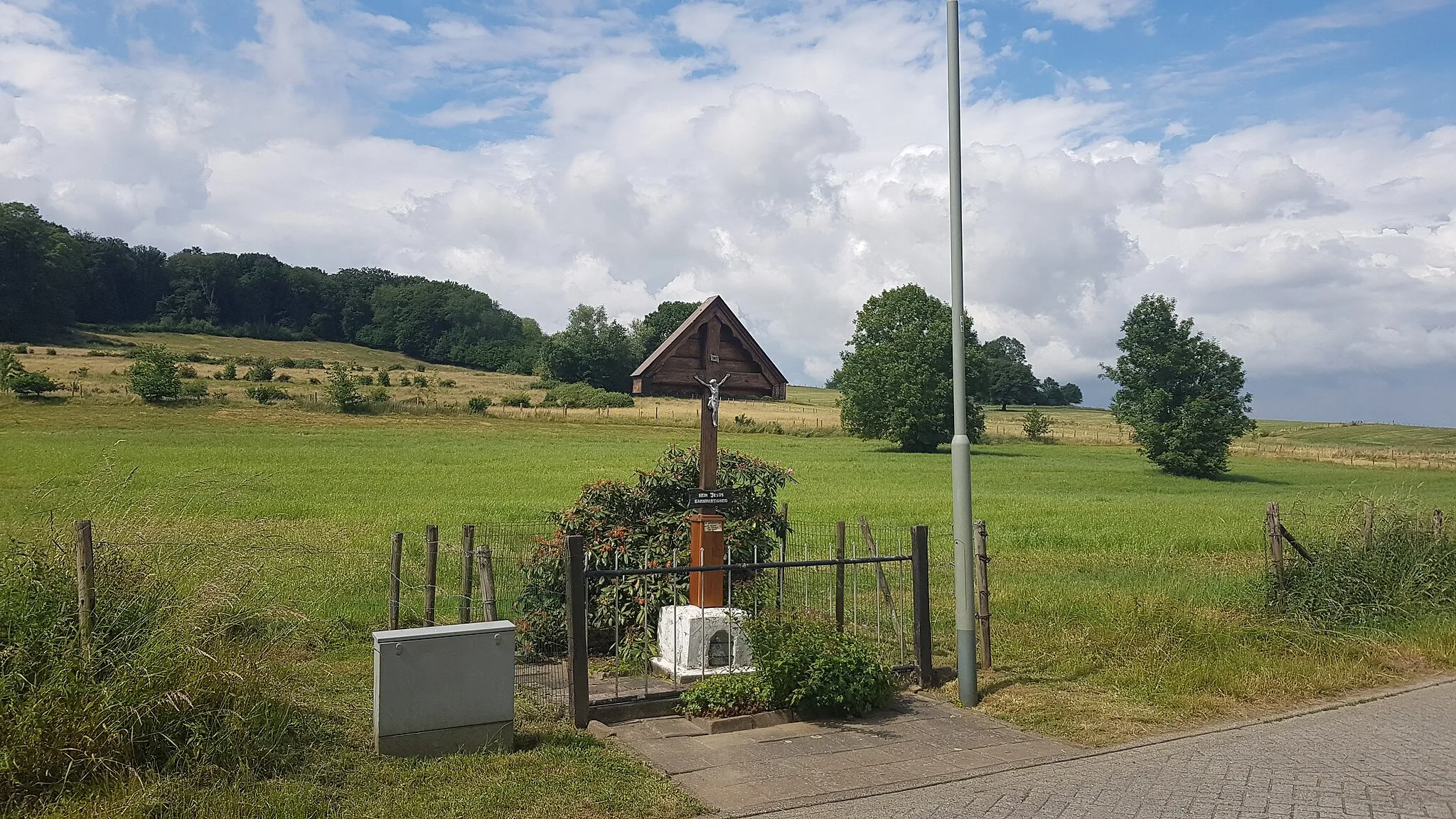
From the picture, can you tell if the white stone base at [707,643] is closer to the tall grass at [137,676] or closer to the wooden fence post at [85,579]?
the tall grass at [137,676]

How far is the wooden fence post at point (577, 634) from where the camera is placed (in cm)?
846

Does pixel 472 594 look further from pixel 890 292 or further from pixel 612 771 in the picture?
pixel 890 292

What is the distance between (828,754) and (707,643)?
2.24 meters

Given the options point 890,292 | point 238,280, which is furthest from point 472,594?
point 238,280

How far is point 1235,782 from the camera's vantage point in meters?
7.25

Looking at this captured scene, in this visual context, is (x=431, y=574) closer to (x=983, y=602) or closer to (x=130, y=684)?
(x=130, y=684)

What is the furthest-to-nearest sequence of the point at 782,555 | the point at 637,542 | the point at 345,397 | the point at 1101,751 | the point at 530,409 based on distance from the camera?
the point at 530,409 → the point at 345,397 → the point at 637,542 → the point at 782,555 → the point at 1101,751

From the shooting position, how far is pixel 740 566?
8.69 m

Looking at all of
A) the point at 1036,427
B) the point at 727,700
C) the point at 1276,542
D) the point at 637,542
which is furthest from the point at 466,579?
the point at 1036,427

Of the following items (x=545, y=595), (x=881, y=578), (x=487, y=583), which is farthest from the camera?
(x=545, y=595)

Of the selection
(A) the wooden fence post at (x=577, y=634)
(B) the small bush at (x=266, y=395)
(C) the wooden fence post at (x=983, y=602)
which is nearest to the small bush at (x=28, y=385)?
(B) the small bush at (x=266, y=395)

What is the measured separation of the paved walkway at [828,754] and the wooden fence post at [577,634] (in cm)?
36

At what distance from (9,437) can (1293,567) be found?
49.2 meters

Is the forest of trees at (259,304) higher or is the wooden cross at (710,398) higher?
the forest of trees at (259,304)
